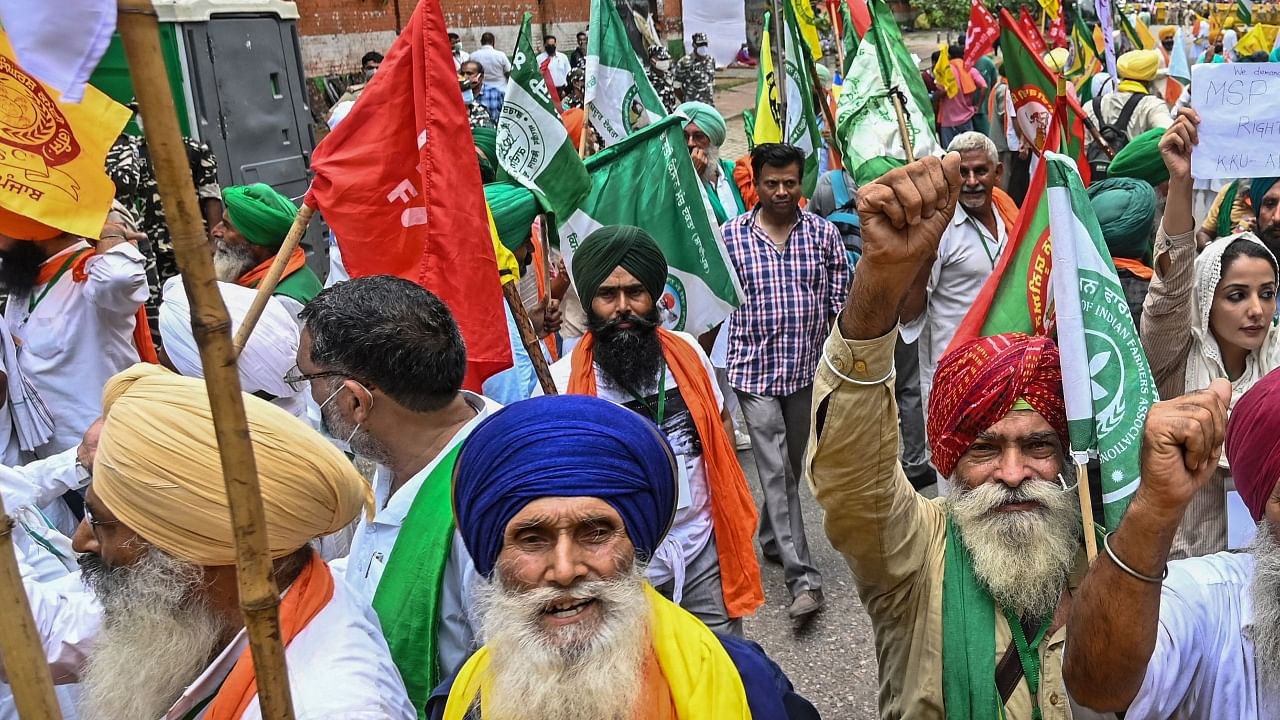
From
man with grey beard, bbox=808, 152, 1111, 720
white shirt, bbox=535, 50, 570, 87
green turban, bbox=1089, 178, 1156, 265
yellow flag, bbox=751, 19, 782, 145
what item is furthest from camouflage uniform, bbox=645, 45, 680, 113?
man with grey beard, bbox=808, 152, 1111, 720

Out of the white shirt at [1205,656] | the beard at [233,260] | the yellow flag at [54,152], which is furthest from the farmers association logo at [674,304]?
the white shirt at [1205,656]

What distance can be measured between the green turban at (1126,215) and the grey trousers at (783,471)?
1.57m

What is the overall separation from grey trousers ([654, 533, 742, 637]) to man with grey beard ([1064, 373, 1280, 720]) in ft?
5.91

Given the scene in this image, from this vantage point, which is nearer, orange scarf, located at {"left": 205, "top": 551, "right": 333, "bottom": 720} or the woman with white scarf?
orange scarf, located at {"left": 205, "top": 551, "right": 333, "bottom": 720}

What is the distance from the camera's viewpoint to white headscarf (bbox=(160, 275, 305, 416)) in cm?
377

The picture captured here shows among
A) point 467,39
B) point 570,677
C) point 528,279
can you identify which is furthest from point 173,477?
point 467,39

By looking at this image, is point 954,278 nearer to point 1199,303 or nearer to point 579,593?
point 1199,303

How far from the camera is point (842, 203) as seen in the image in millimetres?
7434

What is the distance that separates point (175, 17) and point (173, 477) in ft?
28.4

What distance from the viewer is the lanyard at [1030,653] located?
2.23 meters

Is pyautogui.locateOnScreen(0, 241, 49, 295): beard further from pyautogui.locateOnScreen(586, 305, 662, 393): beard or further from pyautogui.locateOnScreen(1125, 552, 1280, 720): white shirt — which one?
pyautogui.locateOnScreen(1125, 552, 1280, 720): white shirt

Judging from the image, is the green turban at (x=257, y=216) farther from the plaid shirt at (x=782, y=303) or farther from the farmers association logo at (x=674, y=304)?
the plaid shirt at (x=782, y=303)

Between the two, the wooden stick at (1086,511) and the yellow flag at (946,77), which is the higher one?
the wooden stick at (1086,511)

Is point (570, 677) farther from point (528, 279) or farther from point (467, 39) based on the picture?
point (467, 39)
